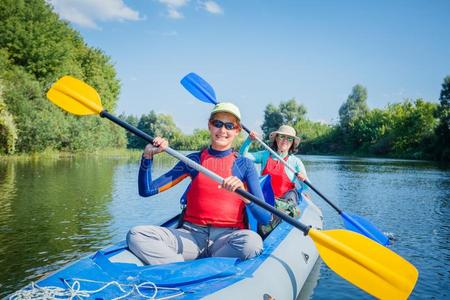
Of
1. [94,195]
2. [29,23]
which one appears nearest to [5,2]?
[29,23]

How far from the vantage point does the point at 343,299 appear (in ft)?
12.5

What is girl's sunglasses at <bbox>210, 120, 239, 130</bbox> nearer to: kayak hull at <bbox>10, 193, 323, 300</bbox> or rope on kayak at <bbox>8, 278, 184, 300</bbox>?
kayak hull at <bbox>10, 193, 323, 300</bbox>

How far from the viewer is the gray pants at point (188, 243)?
2.74 m

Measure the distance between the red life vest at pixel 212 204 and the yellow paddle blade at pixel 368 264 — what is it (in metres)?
0.62

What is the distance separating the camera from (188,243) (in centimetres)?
289

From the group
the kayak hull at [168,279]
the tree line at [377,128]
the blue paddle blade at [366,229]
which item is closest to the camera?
the kayak hull at [168,279]

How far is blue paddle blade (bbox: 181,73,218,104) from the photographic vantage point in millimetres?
6141

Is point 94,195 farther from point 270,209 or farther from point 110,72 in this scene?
point 110,72

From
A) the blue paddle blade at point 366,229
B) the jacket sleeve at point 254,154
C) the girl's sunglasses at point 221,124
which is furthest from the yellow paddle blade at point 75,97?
the blue paddle blade at point 366,229

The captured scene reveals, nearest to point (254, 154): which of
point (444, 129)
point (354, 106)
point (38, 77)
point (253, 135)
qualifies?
point (253, 135)

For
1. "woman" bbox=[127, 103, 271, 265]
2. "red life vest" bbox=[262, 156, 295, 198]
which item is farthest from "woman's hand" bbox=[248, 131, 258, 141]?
"woman" bbox=[127, 103, 271, 265]

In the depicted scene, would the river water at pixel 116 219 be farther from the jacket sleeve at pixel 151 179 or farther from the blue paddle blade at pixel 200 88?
the blue paddle blade at pixel 200 88

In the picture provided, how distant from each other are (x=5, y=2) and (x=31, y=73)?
190 inches

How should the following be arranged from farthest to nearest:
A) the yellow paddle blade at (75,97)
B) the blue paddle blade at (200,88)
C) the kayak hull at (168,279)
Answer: the blue paddle blade at (200,88) < the yellow paddle blade at (75,97) < the kayak hull at (168,279)
